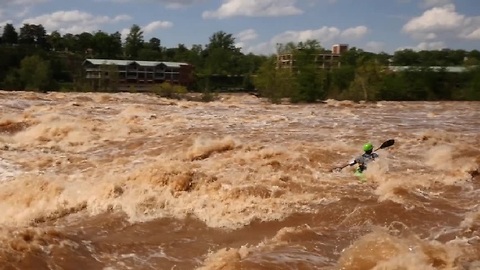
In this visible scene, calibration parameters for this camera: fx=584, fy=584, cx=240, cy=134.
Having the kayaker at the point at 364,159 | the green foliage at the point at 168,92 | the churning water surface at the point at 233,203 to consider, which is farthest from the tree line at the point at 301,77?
the kayaker at the point at 364,159

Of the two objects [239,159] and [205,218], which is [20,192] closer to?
[205,218]

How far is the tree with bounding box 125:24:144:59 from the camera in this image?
84244mm

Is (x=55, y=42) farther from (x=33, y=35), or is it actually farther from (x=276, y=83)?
(x=276, y=83)

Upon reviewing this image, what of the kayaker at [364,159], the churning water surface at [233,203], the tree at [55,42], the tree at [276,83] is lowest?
the churning water surface at [233,203]

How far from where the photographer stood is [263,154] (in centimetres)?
1316

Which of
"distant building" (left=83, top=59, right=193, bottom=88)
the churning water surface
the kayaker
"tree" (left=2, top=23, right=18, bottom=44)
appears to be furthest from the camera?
"tree" (left=2, top=23, right=18, bottom=44)

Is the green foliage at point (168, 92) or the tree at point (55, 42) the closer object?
the green foliage at point (168, 92)

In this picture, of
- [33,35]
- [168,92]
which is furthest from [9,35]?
[168,92]

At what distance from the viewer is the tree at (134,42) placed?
84.2m

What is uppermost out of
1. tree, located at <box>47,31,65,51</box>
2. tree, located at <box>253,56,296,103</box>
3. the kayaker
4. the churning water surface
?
tree, located at <box>47,31,65,51</box>

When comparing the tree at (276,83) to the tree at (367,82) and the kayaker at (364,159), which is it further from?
the kayaker at (364,159)

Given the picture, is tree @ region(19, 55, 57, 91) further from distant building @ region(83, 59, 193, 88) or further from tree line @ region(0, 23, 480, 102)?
distant building @ region(83, 59, 193, 88)

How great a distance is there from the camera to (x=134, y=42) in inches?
3351

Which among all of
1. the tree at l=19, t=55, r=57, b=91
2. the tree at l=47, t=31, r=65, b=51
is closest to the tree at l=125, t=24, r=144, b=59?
the tree at l=47, t=31, r=65, b=51
